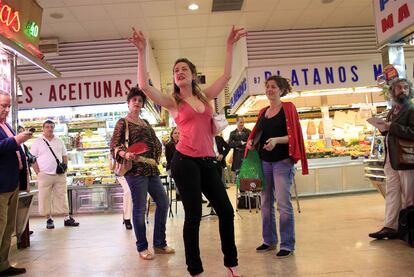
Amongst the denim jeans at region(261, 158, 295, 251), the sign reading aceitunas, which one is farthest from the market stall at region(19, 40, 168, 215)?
the denim jeans at region(261, 158, 295, 251)

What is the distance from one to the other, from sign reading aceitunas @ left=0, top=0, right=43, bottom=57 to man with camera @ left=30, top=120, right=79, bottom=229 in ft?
5.78

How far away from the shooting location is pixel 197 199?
2.49 meters

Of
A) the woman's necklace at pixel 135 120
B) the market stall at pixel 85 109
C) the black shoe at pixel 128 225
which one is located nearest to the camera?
the woman's necklace at pixel 135 120

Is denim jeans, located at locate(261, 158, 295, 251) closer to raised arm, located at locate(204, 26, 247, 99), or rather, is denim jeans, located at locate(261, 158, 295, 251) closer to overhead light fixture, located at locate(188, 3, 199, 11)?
raised arm, located at locate(204, 26, 247, 99)

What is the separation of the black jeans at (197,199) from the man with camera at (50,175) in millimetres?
4176

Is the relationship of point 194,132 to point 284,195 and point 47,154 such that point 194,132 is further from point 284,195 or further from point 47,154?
point 47,154

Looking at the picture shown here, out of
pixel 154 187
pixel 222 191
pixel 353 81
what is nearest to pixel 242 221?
pixel 154 187

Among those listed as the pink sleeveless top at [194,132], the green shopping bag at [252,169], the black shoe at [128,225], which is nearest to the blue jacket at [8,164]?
the pink sleeveless top at [194,132]

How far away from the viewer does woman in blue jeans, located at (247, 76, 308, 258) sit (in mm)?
3355

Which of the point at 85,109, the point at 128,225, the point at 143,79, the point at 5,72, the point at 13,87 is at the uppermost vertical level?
the point at 85,109

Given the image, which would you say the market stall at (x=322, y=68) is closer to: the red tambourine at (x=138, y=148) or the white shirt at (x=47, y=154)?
the white shirt at (x=47, y=154)

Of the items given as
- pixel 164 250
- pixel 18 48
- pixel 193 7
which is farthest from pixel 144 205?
pixel 193 7

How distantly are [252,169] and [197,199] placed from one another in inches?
46.1

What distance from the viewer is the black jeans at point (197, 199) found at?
2490 millimetres
